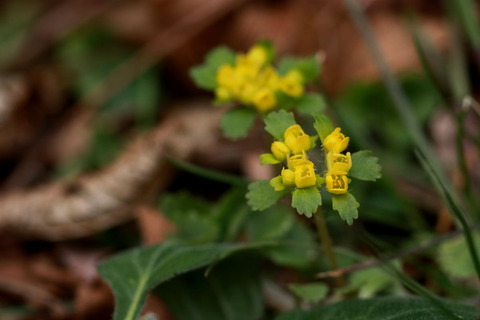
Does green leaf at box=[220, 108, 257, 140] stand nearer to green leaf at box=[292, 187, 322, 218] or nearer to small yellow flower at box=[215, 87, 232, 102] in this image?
small yellow flower at box=[215, 87, 232, 102]

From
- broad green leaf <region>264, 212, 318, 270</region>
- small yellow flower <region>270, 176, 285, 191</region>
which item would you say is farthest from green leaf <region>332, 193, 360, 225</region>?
broad green leaf <region>264, 212, 318, 270</region>

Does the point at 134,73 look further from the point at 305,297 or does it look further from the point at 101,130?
the point at 305,297

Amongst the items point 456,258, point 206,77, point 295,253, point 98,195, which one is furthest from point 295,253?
point 98,195

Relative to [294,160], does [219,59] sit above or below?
Answer: above

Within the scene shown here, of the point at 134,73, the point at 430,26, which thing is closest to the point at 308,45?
the point at 430,26

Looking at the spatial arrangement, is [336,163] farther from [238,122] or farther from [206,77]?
[206,77]
